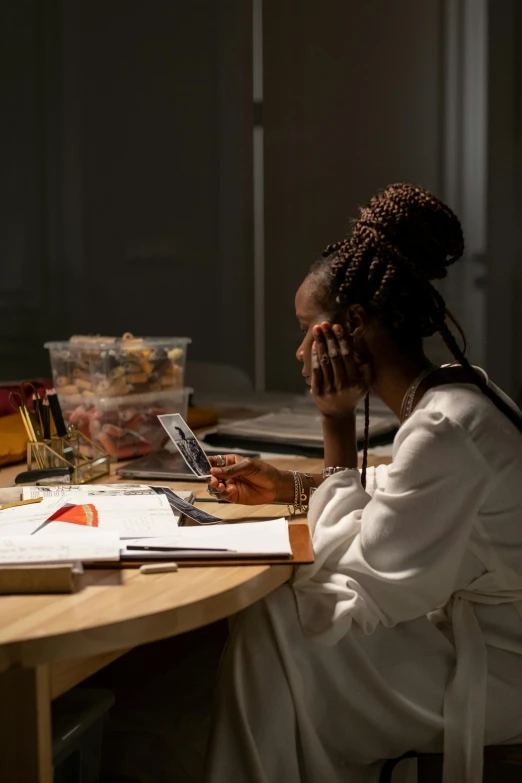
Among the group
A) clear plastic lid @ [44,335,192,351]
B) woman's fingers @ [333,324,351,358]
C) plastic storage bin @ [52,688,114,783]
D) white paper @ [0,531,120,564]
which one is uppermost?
woman's fingers @ [333,324,351,358]

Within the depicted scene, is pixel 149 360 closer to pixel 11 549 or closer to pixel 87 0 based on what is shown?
pixel 11 549

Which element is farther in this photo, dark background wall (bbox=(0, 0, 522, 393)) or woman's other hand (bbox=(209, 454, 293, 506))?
dark background wall (bbox=(0, 0, 522, 393))

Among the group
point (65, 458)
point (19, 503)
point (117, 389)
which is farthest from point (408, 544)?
point (117, 389)

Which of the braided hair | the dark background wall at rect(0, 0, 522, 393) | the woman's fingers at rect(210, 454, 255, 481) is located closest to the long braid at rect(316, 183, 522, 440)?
the braided hair

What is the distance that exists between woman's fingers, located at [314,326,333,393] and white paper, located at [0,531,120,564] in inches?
18.0

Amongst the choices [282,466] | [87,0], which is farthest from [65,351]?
[87,0]

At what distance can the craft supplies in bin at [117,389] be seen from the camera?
217 centimetres

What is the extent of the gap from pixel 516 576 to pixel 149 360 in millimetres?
1165

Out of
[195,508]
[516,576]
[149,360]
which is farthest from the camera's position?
[149,360]

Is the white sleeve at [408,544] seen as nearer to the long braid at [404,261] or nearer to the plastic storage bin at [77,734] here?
the long braid at [404,261]

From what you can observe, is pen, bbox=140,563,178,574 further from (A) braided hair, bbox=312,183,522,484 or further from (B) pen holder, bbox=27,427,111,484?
(B) pen holder, bbox=27,427,111,484

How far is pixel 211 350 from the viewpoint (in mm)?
3869

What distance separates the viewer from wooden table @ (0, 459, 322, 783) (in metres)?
0.99

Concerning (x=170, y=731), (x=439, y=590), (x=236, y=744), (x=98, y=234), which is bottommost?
(x=170, y=731)
